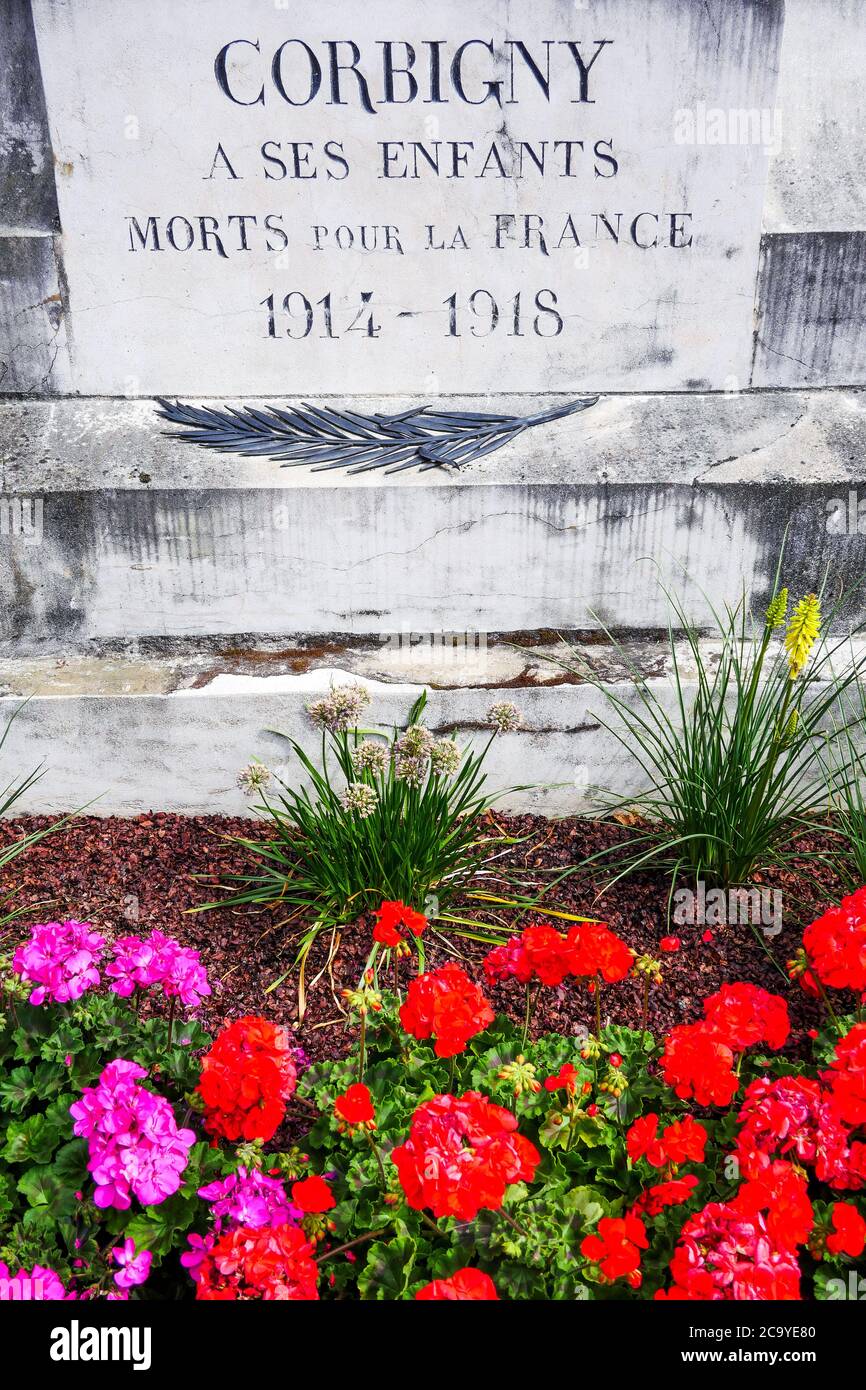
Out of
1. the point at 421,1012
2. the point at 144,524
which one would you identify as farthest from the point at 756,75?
the point at 421,1012

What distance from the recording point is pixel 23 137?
3.00 m

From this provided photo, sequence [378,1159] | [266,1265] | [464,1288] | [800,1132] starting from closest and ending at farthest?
[464,1288] → [266,1265] → [800,1132] → [378,1159]

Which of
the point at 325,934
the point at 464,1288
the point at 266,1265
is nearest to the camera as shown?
the point at 464,1288

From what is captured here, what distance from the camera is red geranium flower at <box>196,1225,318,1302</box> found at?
147 cm

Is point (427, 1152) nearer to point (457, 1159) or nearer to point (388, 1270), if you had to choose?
point (457, 1159)

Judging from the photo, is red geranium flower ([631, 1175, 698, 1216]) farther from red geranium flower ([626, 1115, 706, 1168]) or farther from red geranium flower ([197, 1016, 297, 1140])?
red geranium flower ([197, 1016, 297, 1140])

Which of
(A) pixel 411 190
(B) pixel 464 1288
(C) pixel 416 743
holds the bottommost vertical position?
(B) pixel 464 1288

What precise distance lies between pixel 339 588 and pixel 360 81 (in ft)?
4.52

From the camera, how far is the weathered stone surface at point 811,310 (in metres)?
3.10

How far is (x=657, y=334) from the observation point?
3.20 meters

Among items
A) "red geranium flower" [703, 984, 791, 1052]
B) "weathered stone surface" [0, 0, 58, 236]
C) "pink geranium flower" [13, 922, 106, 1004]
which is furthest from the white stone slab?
"red geranium flower" [703, 984, 791, 1052]

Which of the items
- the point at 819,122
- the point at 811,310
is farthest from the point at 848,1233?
the point at 819,122

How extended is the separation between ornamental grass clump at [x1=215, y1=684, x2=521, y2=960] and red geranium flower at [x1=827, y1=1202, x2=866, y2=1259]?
1201 mm

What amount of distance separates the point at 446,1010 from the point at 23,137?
270 centimetres
